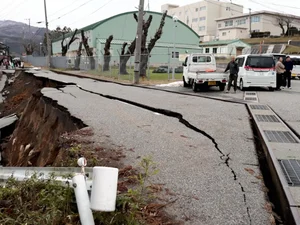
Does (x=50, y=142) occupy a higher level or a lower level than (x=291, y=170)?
lower

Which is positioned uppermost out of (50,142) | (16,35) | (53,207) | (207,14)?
(16,35)

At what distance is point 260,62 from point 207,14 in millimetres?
75804

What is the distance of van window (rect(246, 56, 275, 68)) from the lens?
16859mm

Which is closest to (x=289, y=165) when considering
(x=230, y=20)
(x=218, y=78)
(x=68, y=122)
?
(x=68, y=122)

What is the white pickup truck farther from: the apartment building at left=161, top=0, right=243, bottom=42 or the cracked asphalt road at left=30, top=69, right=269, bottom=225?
the apartment building at left=161, top=0, right=243, bottom=42

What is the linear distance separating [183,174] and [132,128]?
3.04 meters

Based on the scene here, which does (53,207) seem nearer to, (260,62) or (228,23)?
(260,62)

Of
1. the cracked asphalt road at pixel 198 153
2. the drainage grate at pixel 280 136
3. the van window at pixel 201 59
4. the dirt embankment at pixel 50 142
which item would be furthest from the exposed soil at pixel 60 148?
the van window at pixel 201 59

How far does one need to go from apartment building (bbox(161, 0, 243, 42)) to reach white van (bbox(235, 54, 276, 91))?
71650 millimetres

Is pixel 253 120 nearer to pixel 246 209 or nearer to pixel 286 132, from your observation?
pixel 286 132

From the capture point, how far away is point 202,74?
16.3m

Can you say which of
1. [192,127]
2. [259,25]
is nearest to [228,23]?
[259,25]

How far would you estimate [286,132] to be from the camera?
723 centimetres

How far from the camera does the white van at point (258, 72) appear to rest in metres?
16.7
